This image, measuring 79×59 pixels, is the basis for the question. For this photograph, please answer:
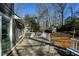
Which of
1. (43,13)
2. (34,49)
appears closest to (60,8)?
(43,13)

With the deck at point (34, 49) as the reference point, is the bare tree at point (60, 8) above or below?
above

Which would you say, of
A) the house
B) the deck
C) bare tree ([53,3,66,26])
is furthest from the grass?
the house

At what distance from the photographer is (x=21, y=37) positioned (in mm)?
2969

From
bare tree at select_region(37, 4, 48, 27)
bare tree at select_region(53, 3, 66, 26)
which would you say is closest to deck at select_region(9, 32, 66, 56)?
bare tree at select_region(37, 4, 48, 27)

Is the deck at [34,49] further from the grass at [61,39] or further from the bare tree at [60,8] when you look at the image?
the bare tree at [60,8]

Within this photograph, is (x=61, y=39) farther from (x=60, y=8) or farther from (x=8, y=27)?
(x=8, y=27)

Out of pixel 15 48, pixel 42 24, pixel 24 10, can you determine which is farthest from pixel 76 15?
pixel 15 48

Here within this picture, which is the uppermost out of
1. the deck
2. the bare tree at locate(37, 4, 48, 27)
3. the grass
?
the bare tree at locate(37, 4, 48, 27)

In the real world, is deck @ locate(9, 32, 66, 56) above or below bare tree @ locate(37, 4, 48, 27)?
below

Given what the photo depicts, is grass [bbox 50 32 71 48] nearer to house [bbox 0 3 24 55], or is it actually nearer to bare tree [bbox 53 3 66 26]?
bare tree [bbox 53 3 66 26]

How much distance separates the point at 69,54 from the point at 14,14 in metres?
0.89

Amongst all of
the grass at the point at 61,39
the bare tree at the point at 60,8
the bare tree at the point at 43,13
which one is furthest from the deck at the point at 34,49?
Result: the bare tree at the point at 60,8

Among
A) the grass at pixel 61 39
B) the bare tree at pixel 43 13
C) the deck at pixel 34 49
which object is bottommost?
the deck at pixel 34 49

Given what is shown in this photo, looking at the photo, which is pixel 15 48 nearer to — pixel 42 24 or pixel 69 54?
pixel 42 24
